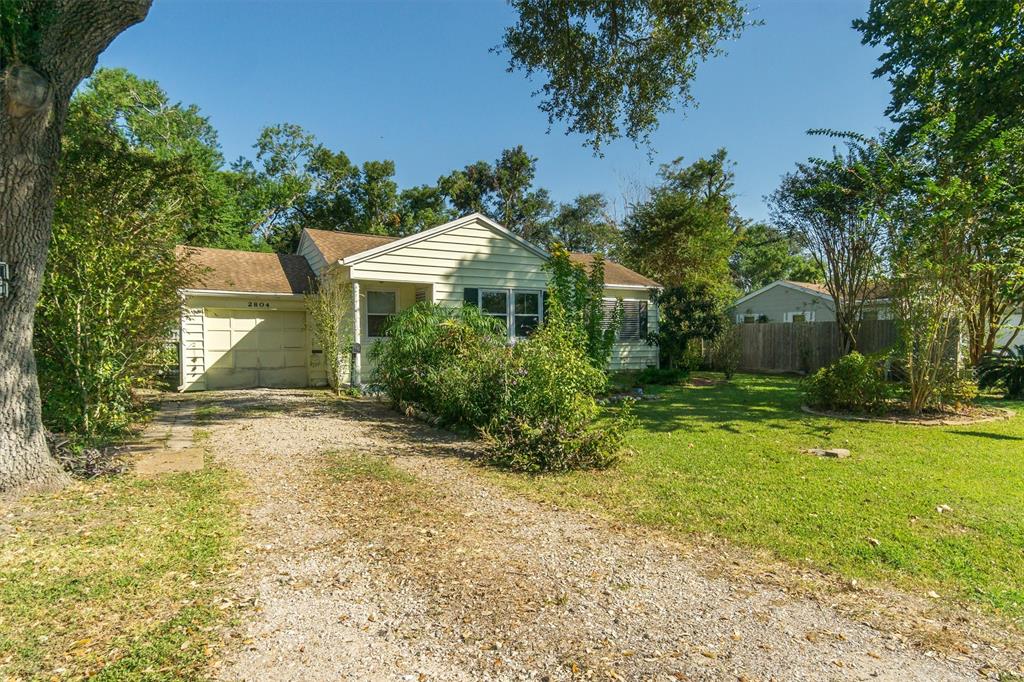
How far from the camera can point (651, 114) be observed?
1135 centimetres

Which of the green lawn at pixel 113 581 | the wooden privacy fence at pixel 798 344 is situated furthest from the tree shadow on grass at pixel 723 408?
the green lawn at pixel 113 581

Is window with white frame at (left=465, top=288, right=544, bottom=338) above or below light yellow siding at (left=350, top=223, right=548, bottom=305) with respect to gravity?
below

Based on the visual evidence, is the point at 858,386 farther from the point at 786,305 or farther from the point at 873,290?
the point at 786,305

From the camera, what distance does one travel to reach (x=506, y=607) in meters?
3.15

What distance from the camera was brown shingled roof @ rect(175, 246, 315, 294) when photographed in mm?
14211

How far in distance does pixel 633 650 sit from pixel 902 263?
9.49 m

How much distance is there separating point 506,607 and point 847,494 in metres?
4.01

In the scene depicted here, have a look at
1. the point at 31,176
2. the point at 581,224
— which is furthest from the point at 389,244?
the point at 581,224

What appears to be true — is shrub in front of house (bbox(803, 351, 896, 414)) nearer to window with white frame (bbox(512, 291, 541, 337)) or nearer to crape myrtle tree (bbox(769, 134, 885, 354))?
crape myrtle tree (bbox(769, 134, 885, 354))

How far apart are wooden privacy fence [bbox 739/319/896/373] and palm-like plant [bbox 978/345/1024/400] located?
3900 millimetres

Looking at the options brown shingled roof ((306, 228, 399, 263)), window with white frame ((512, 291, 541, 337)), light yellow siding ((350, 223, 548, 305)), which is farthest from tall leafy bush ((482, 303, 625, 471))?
brown shingled roof ((306, 228, 399, 263))

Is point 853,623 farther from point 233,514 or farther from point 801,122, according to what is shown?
point 801,122

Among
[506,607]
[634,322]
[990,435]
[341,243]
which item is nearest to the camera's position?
[506,607]

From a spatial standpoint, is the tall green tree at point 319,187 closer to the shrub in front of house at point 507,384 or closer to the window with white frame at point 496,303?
the window with white frame at point 496,303
